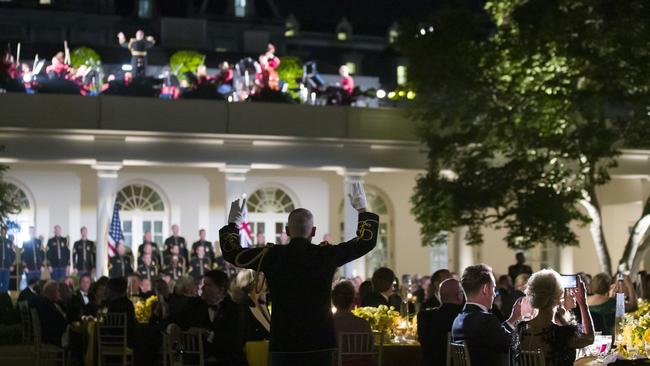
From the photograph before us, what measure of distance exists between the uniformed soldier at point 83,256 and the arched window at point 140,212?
11.1 ft

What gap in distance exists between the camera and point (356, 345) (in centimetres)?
1054

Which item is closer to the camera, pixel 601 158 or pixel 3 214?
Result: pixel 3 214

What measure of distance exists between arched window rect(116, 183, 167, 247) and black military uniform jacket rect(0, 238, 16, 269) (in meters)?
4.57

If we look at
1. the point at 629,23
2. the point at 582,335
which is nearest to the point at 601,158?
the point at 629,23

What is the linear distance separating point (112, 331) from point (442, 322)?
237 inches

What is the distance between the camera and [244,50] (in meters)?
65.4

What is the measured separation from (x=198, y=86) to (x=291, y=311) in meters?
23.7

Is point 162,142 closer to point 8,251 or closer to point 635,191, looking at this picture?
point 8,251

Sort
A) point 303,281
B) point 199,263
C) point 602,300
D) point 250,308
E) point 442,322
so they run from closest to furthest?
1. point 303,281
2. point 442,322
3. point 250,308
4. point 602,300
5. point 199,263

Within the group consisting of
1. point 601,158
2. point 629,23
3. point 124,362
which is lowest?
point 124,362

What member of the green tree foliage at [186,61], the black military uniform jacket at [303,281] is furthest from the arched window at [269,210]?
the black military uniform jacket at [303,281]

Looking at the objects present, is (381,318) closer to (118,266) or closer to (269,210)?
(118,266)

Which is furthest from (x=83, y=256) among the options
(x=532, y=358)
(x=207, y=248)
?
(x=532, y=358)

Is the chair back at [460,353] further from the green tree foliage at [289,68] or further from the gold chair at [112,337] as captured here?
the green tree foliage at [289,68]
